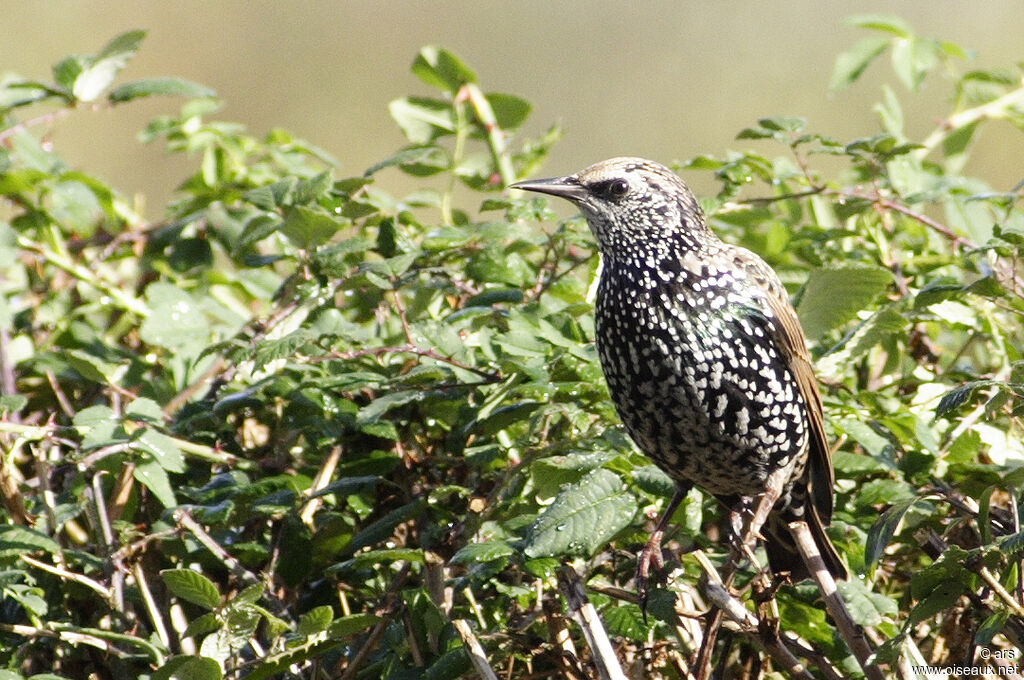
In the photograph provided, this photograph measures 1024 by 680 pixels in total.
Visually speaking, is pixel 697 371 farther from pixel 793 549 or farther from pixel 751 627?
pixel 751 627

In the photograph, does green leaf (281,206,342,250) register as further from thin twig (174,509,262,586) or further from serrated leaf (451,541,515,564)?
serrated leaf (451,541,515,564)

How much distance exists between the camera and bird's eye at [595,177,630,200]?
3582 mm

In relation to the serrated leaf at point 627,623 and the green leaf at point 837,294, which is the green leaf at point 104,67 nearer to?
the green leaf at point 837,294

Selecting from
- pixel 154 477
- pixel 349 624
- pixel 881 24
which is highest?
pixel 881 24

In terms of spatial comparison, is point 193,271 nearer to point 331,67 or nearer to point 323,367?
point 323,367

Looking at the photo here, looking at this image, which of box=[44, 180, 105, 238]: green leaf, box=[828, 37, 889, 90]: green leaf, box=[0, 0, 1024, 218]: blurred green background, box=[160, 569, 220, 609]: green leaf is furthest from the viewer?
box=[0, 0, 1024, 218]: blurred green background

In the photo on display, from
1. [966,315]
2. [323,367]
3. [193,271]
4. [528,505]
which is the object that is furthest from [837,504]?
[193,271]

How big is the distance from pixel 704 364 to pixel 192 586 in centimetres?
123

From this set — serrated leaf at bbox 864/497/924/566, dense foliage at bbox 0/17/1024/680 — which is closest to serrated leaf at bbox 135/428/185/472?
dense foliage at bbox 0/17/1024/680

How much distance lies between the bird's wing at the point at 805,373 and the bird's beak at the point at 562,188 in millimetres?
442

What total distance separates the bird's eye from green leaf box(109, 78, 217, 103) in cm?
112

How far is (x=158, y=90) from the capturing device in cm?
386

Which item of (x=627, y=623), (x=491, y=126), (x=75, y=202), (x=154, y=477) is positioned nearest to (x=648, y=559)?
(x=627, y=623)

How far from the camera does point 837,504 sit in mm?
3627
